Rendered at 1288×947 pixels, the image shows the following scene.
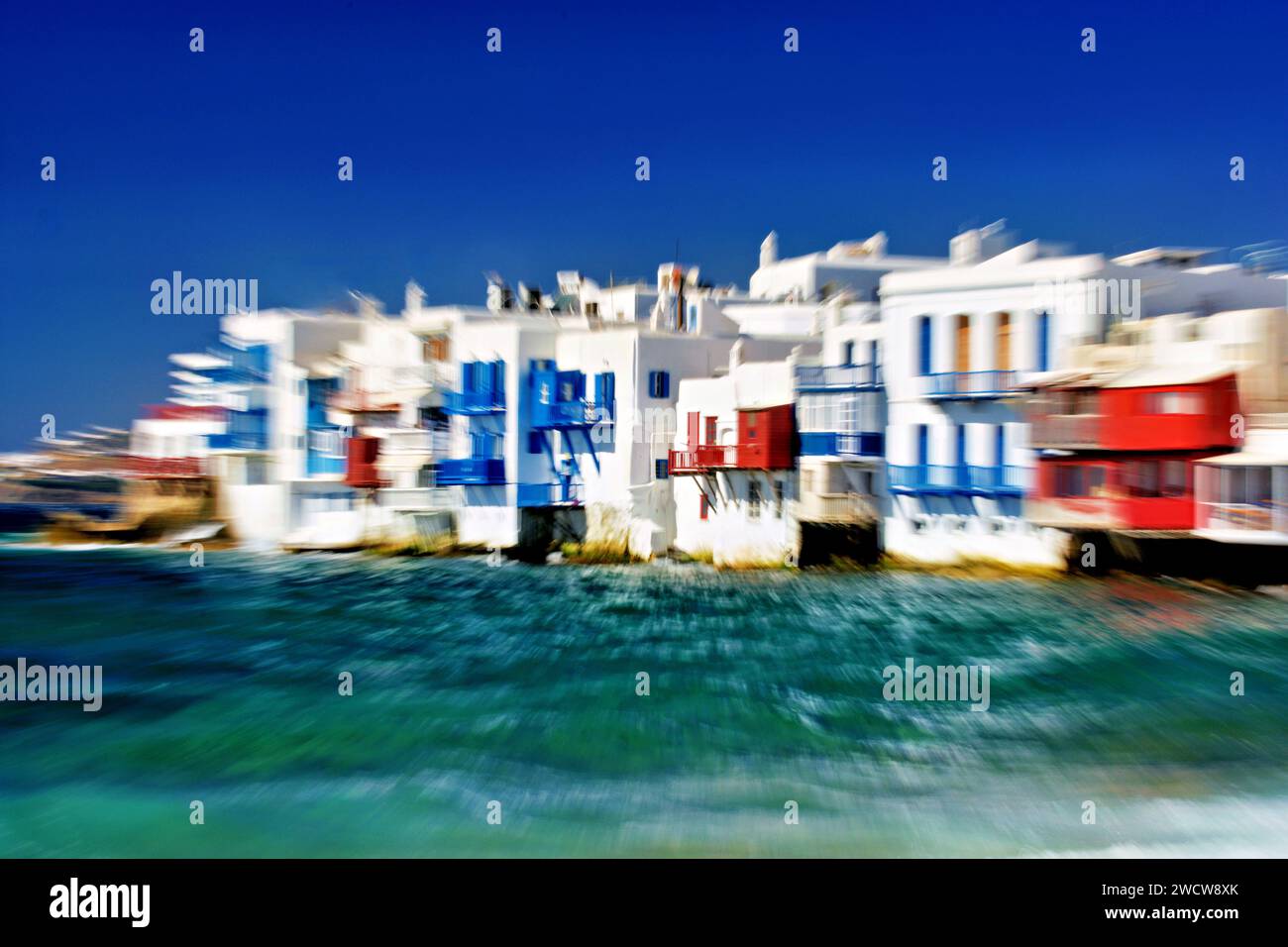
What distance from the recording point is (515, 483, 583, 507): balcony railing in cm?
3666

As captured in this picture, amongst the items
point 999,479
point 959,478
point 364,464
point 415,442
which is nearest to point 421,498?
point 415,442

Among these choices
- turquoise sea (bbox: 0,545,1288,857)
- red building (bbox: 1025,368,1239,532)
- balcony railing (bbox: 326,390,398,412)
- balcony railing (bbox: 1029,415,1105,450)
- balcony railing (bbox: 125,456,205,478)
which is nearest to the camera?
turquoise sea (bbox: 0,545,1288,857)

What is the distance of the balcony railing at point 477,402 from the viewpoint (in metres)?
37.2

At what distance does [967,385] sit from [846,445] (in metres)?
3.99

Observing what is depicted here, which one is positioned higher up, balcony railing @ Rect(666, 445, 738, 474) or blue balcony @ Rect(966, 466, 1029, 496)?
balcony railing @ Rect(666, 445, 738, 474)

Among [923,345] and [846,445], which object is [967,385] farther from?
[846,445]

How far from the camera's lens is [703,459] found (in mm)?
32344

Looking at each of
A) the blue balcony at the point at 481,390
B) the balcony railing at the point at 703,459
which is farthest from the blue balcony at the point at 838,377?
the blue balcony at the point at 481,390

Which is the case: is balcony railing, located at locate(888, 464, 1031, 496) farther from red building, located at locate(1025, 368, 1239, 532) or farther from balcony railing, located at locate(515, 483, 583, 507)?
balcony railing, located at locate(515, 483, 583, 507)

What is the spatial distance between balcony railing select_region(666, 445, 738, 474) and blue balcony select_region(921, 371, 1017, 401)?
6.29m

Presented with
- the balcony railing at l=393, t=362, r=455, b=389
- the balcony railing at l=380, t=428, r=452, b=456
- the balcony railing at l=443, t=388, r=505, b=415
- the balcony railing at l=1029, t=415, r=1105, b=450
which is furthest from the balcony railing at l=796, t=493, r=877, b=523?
the balcony railing at l=393, t=362, r=455, b=389

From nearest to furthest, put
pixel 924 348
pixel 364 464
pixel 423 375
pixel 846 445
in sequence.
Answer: pixel 924 348 < pixel 846 445 < pixel 423 375 < pixel 364 464

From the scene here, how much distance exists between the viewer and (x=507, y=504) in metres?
37.1

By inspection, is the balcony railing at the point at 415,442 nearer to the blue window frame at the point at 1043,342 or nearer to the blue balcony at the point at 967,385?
the blue balcony at the point at 967,385
